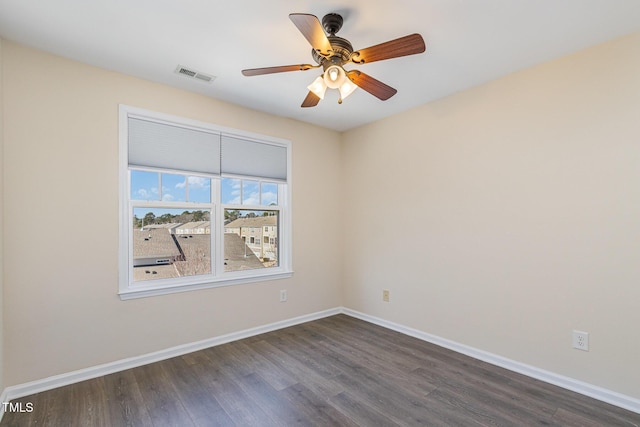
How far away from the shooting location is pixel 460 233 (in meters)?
2.98

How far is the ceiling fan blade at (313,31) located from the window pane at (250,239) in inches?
81.4

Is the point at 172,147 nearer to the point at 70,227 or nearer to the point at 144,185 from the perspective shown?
the point at 144,185

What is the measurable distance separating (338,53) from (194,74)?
1.43 meters

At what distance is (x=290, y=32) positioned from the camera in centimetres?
207

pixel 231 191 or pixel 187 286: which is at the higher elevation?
pixel 231 191

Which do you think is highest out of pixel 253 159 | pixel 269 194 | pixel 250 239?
pixel 253 159

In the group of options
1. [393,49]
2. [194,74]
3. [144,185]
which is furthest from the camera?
[144,185]

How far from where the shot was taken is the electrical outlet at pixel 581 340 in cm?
223

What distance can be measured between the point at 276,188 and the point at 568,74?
9.54 ft

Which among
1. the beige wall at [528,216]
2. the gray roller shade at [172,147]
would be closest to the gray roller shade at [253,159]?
the gray roller shade at [172,147]

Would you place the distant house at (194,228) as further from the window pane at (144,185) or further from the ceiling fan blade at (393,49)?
the ceiling fan blade at (393,49)

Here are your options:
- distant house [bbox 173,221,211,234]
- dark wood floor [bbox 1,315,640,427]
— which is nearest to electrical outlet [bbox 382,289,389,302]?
dark wood floor [bbox 1,315,640,427]

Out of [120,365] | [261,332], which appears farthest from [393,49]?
A: [120,365]

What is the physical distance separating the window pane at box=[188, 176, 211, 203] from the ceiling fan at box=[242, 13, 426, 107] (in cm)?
145
